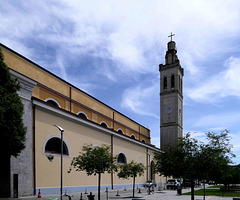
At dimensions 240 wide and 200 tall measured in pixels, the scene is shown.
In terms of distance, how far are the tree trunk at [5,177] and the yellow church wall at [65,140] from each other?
10.5 ft

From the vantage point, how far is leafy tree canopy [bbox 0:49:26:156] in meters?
13.2

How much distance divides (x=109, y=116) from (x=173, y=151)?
2369cm

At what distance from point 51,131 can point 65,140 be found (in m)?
2.35

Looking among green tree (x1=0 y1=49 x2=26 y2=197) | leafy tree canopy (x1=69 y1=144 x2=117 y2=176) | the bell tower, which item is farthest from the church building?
the bell tower

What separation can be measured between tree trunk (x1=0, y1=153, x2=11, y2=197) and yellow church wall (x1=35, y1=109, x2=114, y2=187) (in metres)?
3.21

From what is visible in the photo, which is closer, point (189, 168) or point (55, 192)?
point (189, 168)

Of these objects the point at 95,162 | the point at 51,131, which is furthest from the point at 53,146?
the point at 95,162

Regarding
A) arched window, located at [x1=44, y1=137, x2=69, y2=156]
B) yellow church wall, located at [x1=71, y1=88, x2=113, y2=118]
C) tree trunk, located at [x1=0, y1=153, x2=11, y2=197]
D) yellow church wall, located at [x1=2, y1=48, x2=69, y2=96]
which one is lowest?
tree trunk, located at [x1=0, y1=153, x2=11, y2=197]

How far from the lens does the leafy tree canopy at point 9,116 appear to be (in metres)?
13.2

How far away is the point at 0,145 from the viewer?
531 inches

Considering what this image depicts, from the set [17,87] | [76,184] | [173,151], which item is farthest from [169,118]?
[17,87]

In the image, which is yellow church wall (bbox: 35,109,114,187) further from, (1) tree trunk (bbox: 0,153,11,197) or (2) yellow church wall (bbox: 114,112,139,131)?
(2) yellow church wall (bbox: 114,112,139,131)

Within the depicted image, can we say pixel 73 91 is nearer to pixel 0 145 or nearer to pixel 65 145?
pixel 65 145

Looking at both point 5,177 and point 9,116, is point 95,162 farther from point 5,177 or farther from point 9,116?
point 9,116
